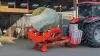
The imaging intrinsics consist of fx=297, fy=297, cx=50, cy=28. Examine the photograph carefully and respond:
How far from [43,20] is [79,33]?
63.1 inches

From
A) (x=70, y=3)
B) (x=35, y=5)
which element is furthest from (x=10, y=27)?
(x=70, y=3)

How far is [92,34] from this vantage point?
40.3 feet

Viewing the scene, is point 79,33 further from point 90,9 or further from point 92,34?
point 90,9

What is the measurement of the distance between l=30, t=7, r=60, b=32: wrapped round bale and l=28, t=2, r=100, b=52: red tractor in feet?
0.73

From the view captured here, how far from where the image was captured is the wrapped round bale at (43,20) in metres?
11.8

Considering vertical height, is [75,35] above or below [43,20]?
below

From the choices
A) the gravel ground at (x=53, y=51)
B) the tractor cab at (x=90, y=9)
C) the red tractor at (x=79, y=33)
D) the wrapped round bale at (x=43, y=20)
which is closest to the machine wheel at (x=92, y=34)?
the red tractor at (x=79, y=33)

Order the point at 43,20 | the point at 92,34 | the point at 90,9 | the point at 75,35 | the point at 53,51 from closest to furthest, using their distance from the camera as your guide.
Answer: the point at 53,51, the point at 43,20, the point at 75,35, the point at 92,34, the point at 90,9

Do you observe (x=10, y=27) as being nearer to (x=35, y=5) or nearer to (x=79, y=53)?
(x=35, y=5)

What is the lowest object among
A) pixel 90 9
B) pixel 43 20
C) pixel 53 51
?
pixel 53 51

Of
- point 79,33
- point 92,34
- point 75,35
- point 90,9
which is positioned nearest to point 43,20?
point 75,35

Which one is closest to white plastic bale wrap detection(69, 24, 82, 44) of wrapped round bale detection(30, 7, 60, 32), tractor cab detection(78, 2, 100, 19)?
wrapped round bale detection(30, 7, 60, 32)

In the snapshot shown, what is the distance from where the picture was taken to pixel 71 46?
1264cm

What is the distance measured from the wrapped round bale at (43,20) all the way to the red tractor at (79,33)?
222 millimetres
